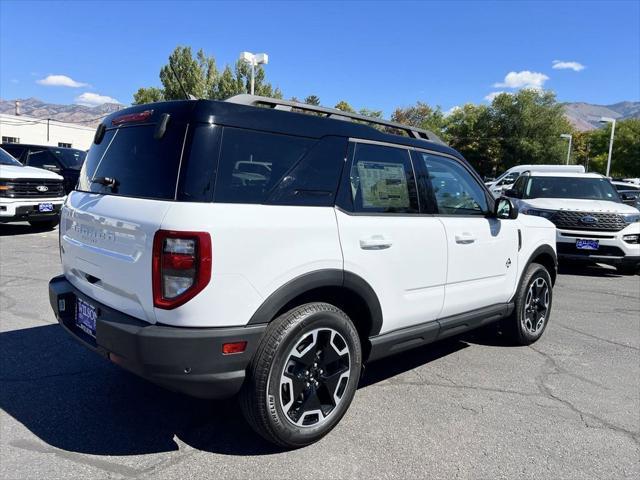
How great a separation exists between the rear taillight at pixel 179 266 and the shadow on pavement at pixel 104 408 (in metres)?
1.02

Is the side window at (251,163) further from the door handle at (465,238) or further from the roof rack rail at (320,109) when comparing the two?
the door handle at (465,238)

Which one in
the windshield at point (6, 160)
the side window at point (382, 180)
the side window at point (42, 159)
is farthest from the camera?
the side window at point (42, 159)

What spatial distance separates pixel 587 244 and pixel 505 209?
5.47 m

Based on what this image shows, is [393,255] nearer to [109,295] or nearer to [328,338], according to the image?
[328,338]

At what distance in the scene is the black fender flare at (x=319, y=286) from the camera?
2527 millimetres

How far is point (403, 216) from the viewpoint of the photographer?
333 cm

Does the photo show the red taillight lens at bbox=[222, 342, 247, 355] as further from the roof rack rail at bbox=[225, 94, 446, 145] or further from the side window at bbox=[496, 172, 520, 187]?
the side window at bbox=[496, 172, 520, 187]

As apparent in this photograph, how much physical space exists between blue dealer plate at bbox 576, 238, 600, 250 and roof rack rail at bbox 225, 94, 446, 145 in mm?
5985

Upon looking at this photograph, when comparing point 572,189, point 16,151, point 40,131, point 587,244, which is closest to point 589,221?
point 587,244

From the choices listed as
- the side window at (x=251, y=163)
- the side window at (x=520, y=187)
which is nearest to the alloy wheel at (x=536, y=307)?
the side window at (x=251, y=163)

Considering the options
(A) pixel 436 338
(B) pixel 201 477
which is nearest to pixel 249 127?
(B) pixel 201 477

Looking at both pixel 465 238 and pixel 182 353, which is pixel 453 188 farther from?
pixel 182 353

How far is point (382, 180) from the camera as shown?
329 cm

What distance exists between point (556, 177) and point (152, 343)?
9.97 meters
